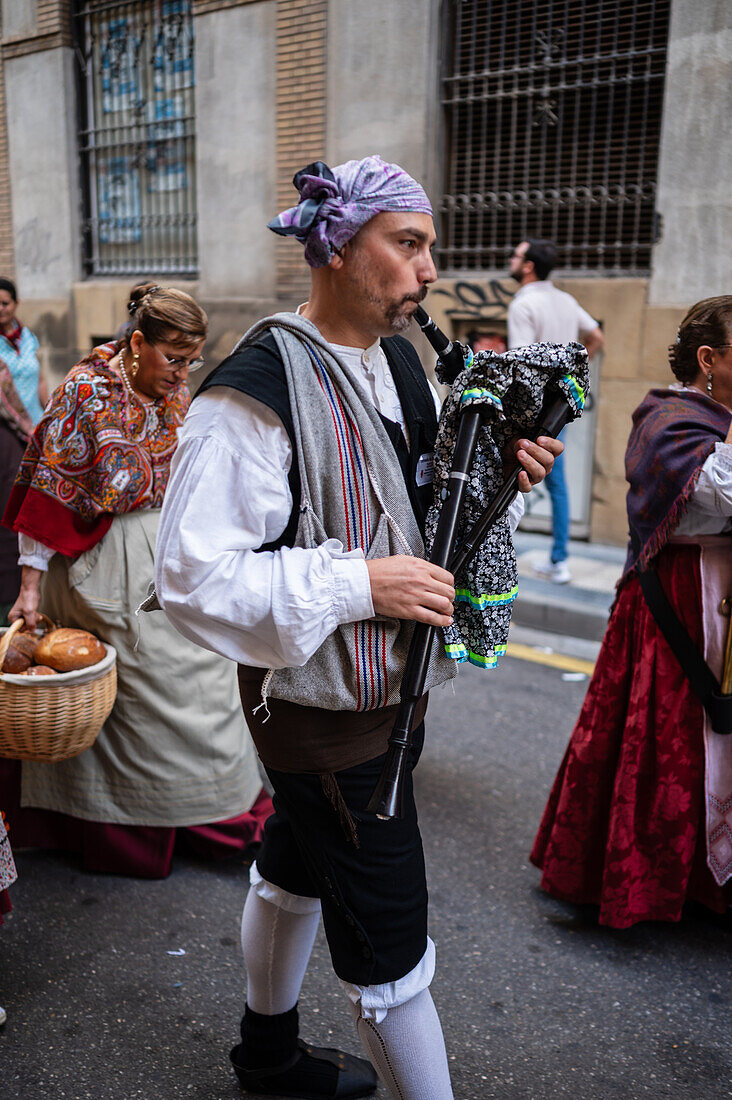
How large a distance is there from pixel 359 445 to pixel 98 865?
6.70 ft

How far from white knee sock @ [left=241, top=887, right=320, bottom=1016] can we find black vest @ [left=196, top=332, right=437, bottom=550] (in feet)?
2.89

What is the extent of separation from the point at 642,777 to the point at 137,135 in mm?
10399

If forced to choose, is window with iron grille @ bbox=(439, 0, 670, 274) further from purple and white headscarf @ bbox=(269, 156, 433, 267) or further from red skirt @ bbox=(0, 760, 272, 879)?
purple and white headscarf @ bbox=(269, 156, 433, 267)

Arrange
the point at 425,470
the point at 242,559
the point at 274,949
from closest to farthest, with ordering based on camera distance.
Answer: the point at 242,559 < the point at 425,470 < the point at 274,949

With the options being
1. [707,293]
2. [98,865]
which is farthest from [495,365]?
[707,293]

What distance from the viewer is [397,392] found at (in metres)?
1.98

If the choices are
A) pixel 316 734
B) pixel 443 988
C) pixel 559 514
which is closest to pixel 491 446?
pixel 316 734

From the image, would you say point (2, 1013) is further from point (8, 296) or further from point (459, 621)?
point (8, 296)

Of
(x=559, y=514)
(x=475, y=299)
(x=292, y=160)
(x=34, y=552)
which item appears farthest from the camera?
(x=292, y=160)

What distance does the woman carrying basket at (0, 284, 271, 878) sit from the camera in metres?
2.93

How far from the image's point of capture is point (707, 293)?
7051mm

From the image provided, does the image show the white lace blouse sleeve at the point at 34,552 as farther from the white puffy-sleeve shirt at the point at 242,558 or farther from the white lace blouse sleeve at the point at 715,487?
the white lace blouse sleeve at the point at 715,487

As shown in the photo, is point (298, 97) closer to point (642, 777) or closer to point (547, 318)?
Answer: point (547, 318)

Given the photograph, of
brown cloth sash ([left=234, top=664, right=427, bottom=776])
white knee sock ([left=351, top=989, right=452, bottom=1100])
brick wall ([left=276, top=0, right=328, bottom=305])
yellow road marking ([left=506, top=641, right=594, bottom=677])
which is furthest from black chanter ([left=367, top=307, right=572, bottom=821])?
brick wall ([left=276, top=0, right=328, bottom=305])
